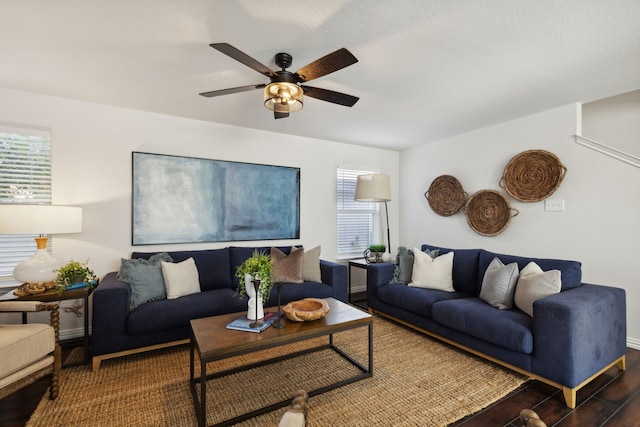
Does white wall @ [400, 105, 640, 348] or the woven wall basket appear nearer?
white wall @ [400, 105, 640, 348]

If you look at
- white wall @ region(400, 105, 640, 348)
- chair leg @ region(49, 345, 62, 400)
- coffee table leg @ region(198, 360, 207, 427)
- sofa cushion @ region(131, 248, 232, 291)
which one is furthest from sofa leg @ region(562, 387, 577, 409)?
chair leg @ region(49, 345, 62, 400)

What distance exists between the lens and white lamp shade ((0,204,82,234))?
225 cm

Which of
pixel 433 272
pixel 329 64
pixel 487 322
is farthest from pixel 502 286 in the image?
pixel 329 64

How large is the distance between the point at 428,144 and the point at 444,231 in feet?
4.47

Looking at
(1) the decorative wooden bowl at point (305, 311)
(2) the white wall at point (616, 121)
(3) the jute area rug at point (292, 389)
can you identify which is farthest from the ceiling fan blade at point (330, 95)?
(2) the white wall at point (616, 121)

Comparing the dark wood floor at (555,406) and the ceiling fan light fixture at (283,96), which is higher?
the ceiling fan light fixture at (283,96)

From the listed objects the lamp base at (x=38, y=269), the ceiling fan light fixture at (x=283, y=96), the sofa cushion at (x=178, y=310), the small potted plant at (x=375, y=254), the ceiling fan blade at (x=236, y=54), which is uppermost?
the ceiling fan blade at (x=236, y=54)

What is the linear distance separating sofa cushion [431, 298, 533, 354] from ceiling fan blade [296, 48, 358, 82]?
7.14ft

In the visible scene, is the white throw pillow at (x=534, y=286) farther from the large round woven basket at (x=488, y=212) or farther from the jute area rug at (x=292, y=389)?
the large round woven basket at (x=488, y=212)

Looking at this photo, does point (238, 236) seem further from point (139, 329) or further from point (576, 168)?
point (576, 168)

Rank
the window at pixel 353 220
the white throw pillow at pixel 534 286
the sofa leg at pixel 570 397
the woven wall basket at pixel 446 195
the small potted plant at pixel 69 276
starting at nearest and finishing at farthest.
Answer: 1. the sofa leg at pixel 570 397
2. the white throw pillow at pixel 534 286
3. the small potted plant at pixel 69 276
4. the woven wall basket at pixel 446 195
5. the window at pixel 353 220

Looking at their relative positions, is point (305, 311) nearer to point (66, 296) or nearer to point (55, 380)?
point (55, 380)

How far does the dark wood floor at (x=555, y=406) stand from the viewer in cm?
182

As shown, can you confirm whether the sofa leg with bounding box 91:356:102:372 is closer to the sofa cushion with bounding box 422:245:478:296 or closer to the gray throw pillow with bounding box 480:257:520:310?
the gray throw pillow with bounding box 480:257:520:310
